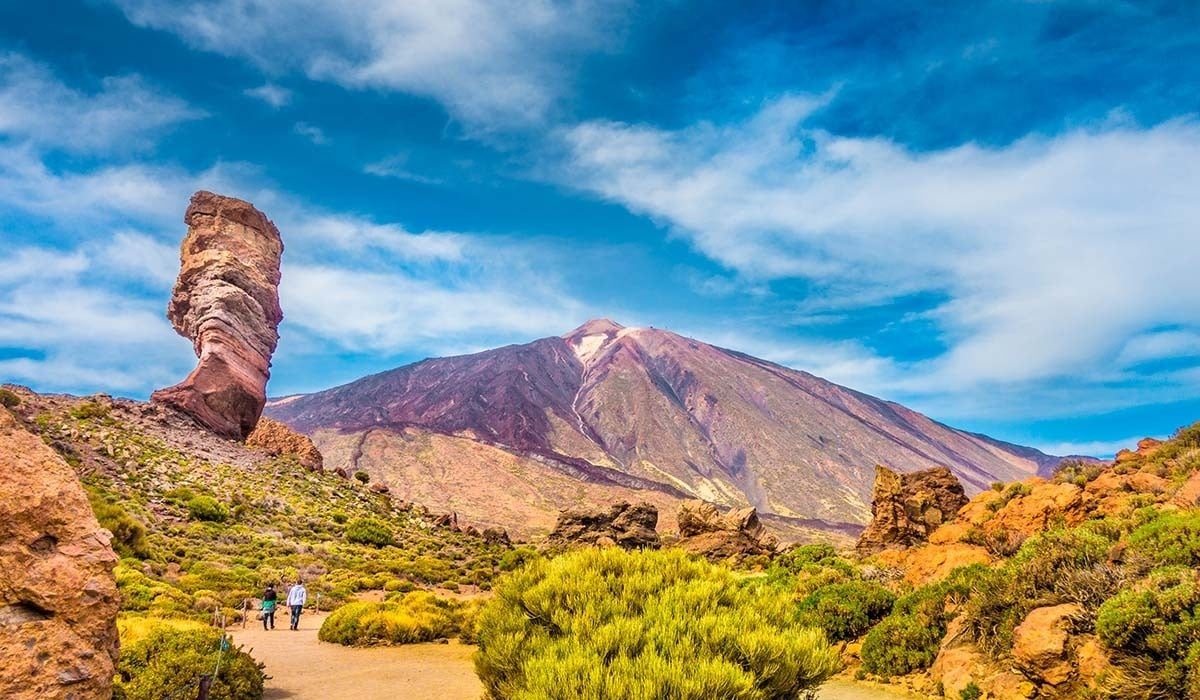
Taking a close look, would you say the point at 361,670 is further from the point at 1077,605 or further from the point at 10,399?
the point at 10,399

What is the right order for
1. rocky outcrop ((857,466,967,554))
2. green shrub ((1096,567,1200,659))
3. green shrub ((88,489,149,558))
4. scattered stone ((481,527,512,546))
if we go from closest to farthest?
green shrub ((1096,567,1200,659))
green shrub ((88,489,149,558))
rocky outcrop ((857,466,967,554))
scattered stone ((481,527,512,546))

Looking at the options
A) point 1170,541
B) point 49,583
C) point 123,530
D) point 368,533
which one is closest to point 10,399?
point 123,530

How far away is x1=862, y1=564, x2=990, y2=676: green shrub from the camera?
36.9 feet

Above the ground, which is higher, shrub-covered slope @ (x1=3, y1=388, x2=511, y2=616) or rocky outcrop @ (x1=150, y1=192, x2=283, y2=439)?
rocky outcrop @ (x1=150, y1=192, x2=283, y2=439)

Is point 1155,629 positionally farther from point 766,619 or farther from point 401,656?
point 401,656

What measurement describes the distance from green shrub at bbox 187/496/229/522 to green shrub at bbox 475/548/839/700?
116 ft

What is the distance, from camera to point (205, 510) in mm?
36156

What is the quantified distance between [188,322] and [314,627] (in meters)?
40.9

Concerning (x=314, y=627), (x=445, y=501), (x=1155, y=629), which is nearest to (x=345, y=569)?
(x=314, y=627)

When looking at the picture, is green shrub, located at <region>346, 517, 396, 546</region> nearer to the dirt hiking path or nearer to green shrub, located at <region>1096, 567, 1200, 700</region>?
the dirt hiking path

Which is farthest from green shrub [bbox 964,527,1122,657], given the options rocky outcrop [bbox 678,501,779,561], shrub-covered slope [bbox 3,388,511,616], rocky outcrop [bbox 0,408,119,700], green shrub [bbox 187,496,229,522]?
green shrub [bbox 187,496,229,522]

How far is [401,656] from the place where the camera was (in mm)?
15594

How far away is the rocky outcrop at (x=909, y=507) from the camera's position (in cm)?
3014

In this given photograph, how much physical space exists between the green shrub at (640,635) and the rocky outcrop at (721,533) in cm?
3015
